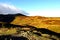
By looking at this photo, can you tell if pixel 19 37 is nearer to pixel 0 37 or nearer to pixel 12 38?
pixel 12 38

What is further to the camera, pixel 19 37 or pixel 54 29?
pixel 54 29

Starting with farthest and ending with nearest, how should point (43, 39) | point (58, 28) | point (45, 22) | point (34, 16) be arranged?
point (34, 16), point (45, 22), point (58, 28), point (43, 39)

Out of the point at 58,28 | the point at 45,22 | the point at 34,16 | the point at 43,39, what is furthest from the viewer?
the point at 34,16

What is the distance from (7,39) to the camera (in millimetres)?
43562

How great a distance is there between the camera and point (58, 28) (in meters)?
69.6

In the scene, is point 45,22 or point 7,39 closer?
point 7,39

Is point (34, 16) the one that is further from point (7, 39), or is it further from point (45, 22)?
point (7, 39)

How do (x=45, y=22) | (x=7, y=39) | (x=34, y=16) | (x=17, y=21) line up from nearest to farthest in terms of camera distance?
(x=7, y=39) < (x=45, y=22) < (x=17, y=21) < (x=34, y=16)

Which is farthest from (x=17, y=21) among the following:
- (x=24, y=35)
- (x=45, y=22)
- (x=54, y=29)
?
(x=24, y=35)

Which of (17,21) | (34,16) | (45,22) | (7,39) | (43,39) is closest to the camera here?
(7,39)

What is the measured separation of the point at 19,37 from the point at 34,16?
52.8 m

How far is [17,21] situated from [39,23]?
14.7 m

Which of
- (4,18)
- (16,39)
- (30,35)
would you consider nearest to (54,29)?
(30,35)

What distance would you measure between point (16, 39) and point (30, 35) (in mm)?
5541
